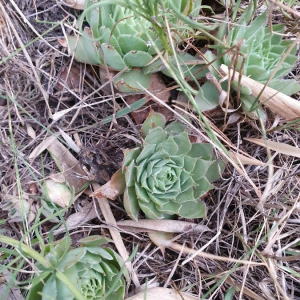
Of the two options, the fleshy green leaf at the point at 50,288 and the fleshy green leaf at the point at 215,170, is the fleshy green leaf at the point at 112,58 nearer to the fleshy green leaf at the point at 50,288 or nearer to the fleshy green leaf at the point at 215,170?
the fleshy green leaf at the point at 215,170

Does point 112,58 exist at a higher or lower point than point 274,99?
higher

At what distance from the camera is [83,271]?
128 centimetres

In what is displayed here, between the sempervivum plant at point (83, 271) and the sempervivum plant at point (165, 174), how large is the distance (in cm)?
19

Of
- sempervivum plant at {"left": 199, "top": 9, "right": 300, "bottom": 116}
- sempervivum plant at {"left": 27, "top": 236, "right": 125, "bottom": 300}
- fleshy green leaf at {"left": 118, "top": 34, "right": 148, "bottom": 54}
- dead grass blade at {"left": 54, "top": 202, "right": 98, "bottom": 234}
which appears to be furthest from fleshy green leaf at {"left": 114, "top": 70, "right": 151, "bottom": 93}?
sempervivum plant at {"left": 27, "top": 236, "right": 125, "bottom": 300}

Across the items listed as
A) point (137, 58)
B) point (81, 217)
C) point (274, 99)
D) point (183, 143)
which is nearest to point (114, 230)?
point (81, 217)

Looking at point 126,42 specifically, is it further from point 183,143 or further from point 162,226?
point 162,226

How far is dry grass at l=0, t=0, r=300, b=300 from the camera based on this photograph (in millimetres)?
1445

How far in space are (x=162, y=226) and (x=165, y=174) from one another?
0.23 m

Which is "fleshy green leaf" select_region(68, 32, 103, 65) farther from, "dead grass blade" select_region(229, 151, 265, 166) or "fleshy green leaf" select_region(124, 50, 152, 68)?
"dead grass blade" select_region(229, 151, 265, 166)

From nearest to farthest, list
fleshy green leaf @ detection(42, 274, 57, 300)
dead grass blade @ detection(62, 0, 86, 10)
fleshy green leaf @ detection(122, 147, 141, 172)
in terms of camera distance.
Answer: fleshy green leaf @ detection(42, 274, 57, 300) → fleshy green leaf @ detection(122, 147, 141, 172) → dead grass blade @ detection(62, 0, 86, 10)

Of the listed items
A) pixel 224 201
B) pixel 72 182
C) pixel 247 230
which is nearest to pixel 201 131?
pixel 224 201

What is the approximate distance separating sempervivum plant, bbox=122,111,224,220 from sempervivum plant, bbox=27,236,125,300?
193 mm

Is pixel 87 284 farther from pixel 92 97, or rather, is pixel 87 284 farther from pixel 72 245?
pixel 92 97

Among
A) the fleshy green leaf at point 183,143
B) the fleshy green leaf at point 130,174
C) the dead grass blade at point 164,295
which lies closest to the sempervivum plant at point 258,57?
the fleshy green leaf at point 183,143
